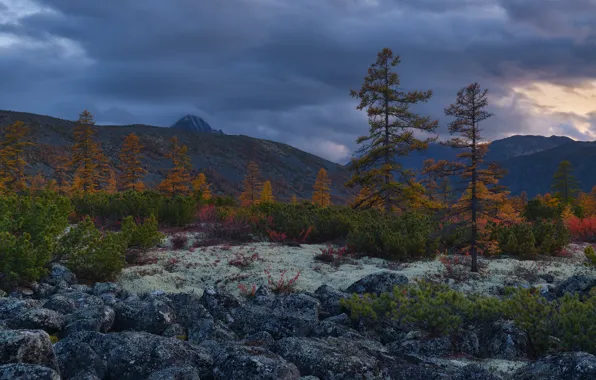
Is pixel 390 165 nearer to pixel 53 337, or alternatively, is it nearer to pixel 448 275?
pixel 448 275

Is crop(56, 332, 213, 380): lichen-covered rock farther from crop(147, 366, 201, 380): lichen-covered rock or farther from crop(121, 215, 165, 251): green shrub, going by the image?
crop(121, 215, 165, 251): green shrub

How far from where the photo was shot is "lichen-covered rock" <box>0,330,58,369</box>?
4.32 m

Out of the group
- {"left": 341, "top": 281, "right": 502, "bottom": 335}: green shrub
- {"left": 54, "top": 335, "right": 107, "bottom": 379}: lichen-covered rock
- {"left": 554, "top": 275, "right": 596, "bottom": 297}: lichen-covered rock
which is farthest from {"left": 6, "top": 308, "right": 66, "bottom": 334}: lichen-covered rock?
{"left": 554, "top": 275, "right": 596, "bottom": 297}: lichen-covered rock

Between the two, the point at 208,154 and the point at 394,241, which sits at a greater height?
the point at 208,154

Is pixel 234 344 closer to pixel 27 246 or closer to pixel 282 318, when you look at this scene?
pixel 282 318

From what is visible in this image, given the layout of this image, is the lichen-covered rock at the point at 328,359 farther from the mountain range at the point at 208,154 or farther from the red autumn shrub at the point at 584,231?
the mountain range at the point at 208,154

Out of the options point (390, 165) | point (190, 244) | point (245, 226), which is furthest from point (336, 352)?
point (390, 165)

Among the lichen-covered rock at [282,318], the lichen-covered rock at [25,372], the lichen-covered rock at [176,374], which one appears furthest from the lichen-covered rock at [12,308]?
the lichen-covered rock at [176,374]

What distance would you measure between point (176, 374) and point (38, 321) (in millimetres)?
3051

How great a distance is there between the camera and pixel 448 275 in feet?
41.1

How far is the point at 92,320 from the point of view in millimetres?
6555

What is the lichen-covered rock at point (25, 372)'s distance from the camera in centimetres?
390

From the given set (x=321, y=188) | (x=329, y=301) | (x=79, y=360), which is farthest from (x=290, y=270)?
(x=321, y=188)

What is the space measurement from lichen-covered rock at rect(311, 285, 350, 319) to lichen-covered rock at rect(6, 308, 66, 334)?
4287 mm
